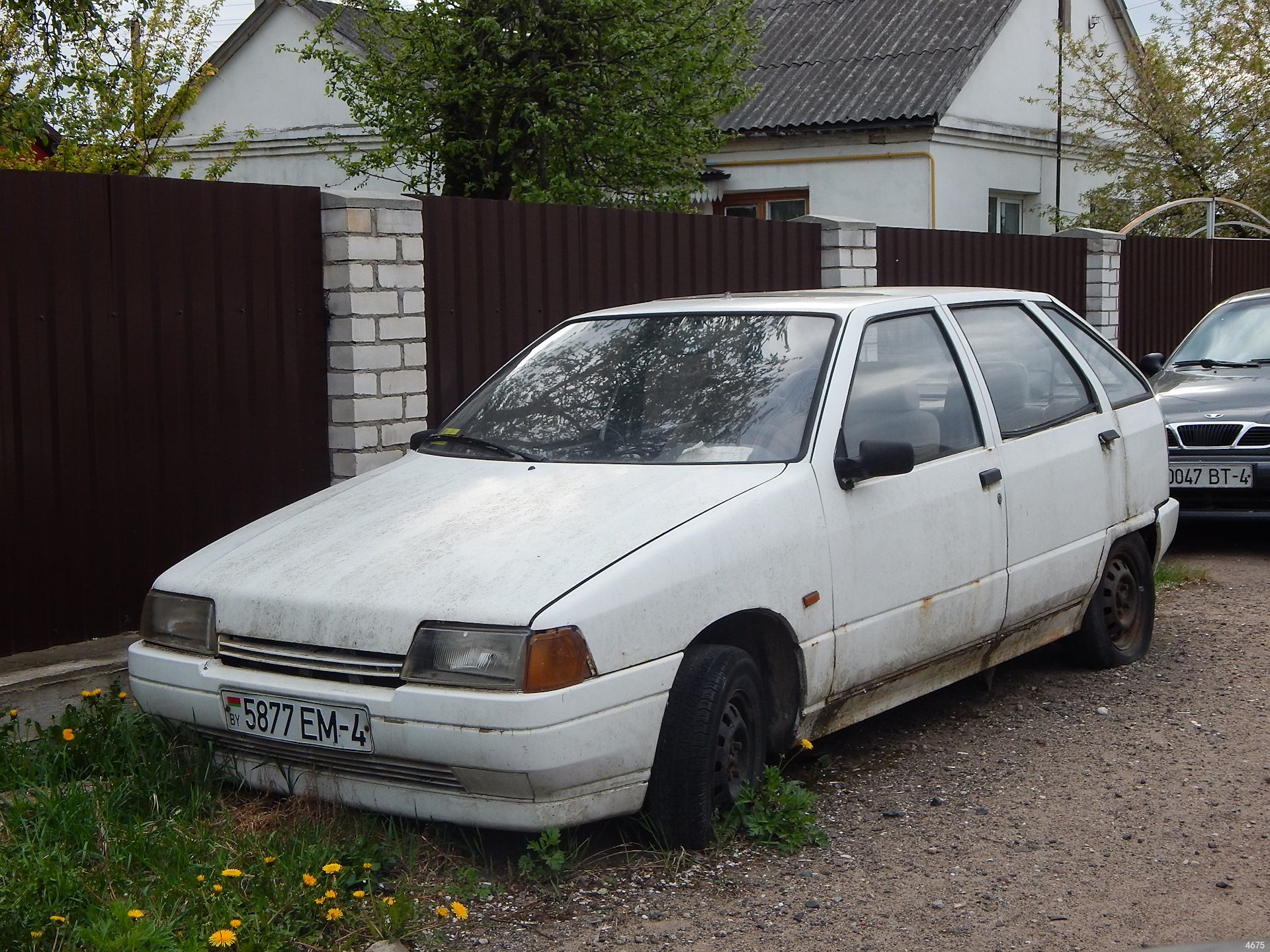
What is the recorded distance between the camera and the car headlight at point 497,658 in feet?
11.6

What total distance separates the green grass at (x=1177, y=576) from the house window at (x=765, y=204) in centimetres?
1274

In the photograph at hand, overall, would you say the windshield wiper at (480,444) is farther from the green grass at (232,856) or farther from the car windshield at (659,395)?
the green grass at (232,856)

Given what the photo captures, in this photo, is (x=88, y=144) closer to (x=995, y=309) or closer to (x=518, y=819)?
(x=995, y=309)

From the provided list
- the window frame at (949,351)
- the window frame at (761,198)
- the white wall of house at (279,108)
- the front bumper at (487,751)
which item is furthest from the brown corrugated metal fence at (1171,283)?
the front bumper at (487,751)

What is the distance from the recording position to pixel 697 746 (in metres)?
3.86

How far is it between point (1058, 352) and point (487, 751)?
340 cm

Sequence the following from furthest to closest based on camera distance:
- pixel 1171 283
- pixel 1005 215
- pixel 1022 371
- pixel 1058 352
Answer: pixel 1005 215 < pixel 1171 283 < pixel 1058 352 < pixel 1022 371

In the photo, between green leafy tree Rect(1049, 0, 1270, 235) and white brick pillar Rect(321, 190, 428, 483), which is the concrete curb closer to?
white brick pillar Rect(321, 190, 428, 483)

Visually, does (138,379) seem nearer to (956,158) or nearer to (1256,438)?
(1256,438)

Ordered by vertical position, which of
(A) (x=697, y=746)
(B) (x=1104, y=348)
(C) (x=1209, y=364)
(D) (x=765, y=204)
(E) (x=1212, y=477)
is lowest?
(A) (x=697, y=746)

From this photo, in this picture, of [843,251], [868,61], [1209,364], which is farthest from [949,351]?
[868,61]

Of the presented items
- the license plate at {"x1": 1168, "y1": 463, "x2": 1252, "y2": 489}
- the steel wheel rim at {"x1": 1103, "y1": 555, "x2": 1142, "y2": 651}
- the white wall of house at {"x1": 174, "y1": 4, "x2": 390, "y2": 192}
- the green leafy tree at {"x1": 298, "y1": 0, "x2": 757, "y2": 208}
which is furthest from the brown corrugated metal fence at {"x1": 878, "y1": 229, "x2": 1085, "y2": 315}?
the white wall of house at {"x1": 174, "y1": 4, "x2": 390, "y2": 192}

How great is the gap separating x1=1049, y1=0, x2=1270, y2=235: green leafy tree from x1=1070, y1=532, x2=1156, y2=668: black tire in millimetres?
16660

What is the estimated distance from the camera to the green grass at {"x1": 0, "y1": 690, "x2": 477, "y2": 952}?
3395 mm
